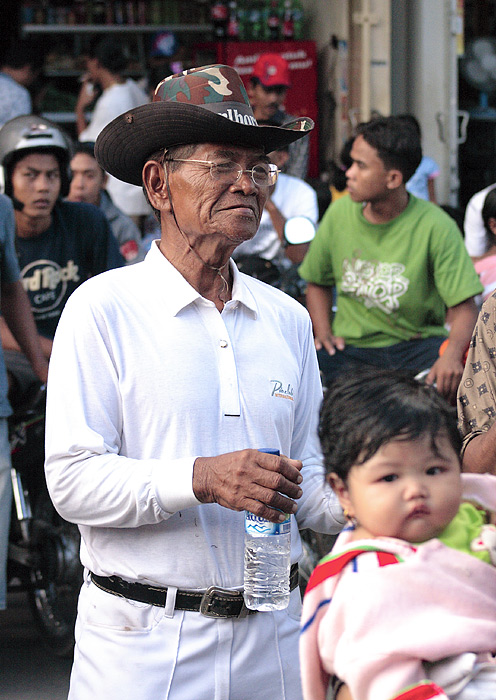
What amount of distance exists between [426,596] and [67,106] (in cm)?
1029

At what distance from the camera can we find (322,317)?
217 inches

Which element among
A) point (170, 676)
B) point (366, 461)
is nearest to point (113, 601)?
point (170, 676)

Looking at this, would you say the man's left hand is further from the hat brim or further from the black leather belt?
the black leather belt

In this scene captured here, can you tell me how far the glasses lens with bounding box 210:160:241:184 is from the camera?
2.58 metres

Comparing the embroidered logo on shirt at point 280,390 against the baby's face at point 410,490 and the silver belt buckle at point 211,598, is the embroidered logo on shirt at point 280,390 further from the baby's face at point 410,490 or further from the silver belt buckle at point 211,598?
the baby's face at point 410,490

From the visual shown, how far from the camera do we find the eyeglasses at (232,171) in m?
2.58

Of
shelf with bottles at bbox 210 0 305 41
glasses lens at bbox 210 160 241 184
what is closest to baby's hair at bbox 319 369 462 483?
glasses lens at bbox 210 160 241 184

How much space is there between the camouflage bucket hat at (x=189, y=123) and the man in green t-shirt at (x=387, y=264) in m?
2.41

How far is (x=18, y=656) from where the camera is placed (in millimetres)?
4969

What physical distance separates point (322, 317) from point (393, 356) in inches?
19.7

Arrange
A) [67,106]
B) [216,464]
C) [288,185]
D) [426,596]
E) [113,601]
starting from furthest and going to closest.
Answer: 1. [67,106]
2. [288,185]
3. [113,601]
4. [216,464]
5. [426,596]

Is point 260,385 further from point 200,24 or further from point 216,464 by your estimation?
point 200,24

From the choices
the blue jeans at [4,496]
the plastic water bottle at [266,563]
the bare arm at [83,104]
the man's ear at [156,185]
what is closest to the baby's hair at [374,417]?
the plastic water bottle at [266,563]

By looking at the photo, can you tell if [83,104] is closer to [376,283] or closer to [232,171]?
[376,283]
